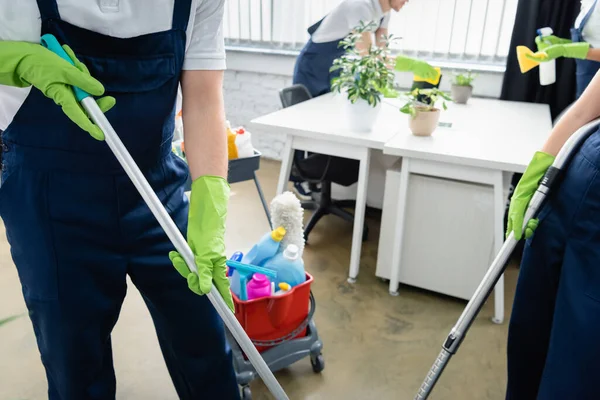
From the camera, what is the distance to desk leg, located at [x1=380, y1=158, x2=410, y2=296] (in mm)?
1913

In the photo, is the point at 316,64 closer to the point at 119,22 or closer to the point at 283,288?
the point at 283,288

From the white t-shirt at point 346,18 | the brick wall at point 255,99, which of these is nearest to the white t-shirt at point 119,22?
the white t-shirt at point 346,18

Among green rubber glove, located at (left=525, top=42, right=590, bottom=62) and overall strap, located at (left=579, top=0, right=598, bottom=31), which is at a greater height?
overall strap, located at (left=579, top=0, right=598, bottom=31)

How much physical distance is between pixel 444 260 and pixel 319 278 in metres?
0.57

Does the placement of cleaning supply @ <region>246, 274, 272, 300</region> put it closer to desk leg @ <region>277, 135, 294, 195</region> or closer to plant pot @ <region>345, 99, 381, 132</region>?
desk leg @ <region>277, 135, 294, 195</region>

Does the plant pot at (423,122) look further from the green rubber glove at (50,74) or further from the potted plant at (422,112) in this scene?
the green rubber glove at (50,74)

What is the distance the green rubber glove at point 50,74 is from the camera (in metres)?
0.76

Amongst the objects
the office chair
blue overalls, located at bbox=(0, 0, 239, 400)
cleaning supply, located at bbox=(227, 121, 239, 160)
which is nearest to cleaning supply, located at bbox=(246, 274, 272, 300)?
blue overalls, located at bbox=(0, 0, 239, 400)

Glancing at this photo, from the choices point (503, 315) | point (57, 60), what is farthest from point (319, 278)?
point (57, 60)

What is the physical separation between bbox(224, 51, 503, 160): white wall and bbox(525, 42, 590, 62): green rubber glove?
1822 mm

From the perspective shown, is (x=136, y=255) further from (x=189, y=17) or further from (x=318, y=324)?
(x=318, y=324)

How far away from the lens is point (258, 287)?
146cm

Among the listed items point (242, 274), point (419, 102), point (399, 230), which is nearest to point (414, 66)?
point (419, 102)

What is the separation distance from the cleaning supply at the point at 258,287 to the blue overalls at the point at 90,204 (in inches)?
17.0
